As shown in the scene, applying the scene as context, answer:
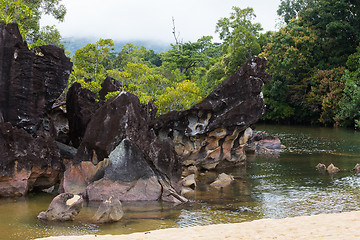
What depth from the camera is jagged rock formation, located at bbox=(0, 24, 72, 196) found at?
744 inches

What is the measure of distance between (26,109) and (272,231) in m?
15.3

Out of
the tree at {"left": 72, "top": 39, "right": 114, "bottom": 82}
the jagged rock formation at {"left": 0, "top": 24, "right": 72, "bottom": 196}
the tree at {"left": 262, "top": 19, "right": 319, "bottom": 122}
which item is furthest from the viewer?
the tree at {"left": 262, "top": 19, "right": 319, "bottom": 122}

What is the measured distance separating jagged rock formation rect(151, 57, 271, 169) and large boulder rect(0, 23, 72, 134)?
319 inches

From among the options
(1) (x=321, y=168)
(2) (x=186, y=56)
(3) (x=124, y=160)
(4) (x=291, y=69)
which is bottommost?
(1) (x=321, y=168)

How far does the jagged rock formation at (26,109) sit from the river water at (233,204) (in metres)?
1.13

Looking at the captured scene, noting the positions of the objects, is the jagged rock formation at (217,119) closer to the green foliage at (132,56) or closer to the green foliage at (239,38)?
the green foliage at (132,56)

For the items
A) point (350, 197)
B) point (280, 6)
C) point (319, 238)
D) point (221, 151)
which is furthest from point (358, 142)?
point (280, 6)

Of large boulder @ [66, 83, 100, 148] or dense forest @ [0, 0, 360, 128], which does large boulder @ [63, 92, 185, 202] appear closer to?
large boulder @ [66, 83, 100, 148]

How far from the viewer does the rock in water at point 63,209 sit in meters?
15.3

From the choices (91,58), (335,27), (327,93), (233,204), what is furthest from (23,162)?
(327,93)

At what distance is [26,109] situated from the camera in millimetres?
22000

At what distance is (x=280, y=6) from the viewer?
272ft

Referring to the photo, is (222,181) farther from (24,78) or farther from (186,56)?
(186,56)

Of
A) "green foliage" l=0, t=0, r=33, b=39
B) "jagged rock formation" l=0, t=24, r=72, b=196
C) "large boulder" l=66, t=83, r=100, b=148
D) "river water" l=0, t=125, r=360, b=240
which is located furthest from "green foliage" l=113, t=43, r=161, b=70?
"river water" l=0, t=125, r=360, b=240
